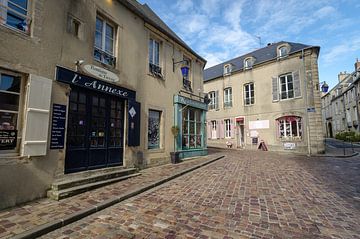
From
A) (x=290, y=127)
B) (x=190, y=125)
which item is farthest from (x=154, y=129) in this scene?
(x=290, y=127)

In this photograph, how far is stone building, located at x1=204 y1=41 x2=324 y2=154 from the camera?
1386 cm

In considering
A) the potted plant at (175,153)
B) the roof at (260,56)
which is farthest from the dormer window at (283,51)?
the potted plant at (175,153)

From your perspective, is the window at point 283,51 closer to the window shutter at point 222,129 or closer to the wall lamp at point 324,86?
the wall lamp at point 324,86

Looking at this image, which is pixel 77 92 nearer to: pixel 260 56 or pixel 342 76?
pixel 260 56

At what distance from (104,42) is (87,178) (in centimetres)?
416

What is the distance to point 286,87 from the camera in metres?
15.2

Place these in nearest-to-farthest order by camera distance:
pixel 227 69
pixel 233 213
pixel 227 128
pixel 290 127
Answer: pixel 233 213, pixel 290 127, pixel 227 128, pixel 227 69

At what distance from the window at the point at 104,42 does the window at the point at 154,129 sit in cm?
271

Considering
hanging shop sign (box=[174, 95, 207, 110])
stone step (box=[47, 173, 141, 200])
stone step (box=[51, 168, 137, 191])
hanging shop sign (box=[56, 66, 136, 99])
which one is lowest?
stone step (box=[47, 173, 141, 200])

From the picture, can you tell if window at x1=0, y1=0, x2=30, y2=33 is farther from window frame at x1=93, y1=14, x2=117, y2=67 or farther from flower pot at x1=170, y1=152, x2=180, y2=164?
flower pot at x1=170, y1=152, x2=180, y2=164

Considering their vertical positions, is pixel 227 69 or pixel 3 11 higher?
pixel 227 69

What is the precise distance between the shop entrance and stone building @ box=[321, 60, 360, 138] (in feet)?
90.9

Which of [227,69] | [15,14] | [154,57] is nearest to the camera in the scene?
[15,14]

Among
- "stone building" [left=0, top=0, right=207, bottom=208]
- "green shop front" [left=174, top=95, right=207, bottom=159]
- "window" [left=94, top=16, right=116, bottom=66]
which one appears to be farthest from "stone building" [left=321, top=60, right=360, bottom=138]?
"window" [left=94, top=16, right=116, bottom=66]
